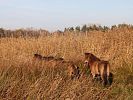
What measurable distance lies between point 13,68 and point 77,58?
3765 millimetres

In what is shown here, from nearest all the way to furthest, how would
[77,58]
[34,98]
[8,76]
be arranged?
[34,98], [8,76], [77,58]

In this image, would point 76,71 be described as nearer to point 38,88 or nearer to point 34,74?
point 34,74

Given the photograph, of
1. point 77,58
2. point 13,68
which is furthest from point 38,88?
point 77,58

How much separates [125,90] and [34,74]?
220 centimetres

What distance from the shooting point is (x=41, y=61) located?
9.05m

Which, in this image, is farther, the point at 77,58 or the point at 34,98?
the point at 77,58

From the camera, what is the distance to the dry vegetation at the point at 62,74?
6918mm

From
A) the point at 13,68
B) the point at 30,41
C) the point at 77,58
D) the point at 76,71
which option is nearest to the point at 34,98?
the point at 13,68

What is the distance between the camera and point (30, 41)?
48.2 ft

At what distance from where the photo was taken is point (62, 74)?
8.64 metres

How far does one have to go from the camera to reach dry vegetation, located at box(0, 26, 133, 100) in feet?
22.7

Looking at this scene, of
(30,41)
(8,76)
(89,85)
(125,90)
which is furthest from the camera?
(30,41)

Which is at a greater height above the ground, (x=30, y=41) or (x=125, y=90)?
(x=30, y=41)

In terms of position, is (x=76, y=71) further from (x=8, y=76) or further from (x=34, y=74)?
(x=8, y=76)
